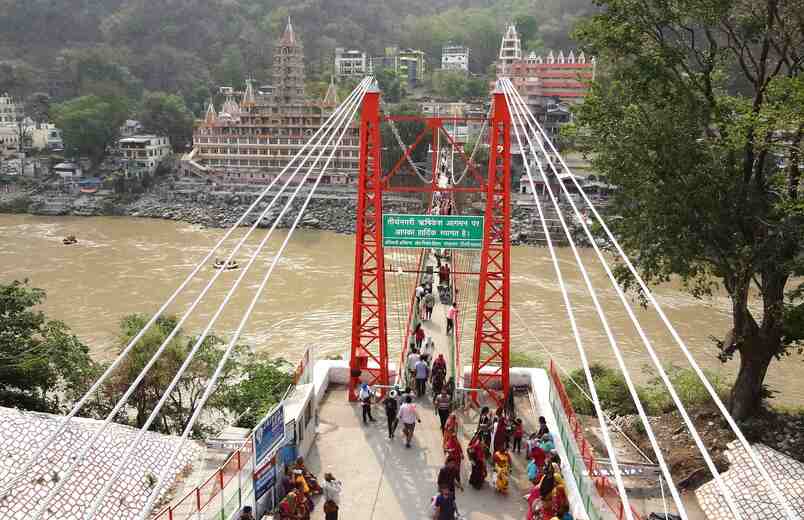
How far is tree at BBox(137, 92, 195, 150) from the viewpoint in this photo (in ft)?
134

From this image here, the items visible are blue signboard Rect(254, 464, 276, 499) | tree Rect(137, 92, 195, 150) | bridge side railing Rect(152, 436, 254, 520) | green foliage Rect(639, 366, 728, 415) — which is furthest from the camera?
tree Rect(137, 92, 195, 150)

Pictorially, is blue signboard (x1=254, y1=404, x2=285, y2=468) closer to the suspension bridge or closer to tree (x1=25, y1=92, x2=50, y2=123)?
the suspension bridge

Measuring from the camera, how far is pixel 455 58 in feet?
190

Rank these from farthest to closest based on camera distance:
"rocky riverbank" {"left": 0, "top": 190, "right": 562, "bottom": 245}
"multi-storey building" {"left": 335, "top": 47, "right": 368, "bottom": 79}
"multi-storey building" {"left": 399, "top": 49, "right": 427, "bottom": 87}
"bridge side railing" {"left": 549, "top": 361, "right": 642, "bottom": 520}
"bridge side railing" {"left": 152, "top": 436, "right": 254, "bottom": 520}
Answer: "multi-storey building" {"left": 399, "top": 49, "right": 427, "bottom": 87}, "multi-storey building" {"left": 335, "top": 47, "right": 368, "bottom": 79}, "rocky riverbank" {"left": 0, "top": 190, "right": 562, "bottom": 245}, "bridge side railing" {"left": 549, "top": 361, "right": 642, "bottom": 520}, "bridge side railing" {"left": 152, "top": 436, "right": 254, "bottom": 520}

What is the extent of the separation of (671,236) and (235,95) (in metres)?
45.4

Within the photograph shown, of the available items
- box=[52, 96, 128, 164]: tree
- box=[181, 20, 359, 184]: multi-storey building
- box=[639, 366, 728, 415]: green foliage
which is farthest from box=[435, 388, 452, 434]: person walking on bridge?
box=[52, 96, 128, 164]: tree

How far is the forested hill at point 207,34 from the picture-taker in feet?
176

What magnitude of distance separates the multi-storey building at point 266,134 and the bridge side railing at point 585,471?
104 feet

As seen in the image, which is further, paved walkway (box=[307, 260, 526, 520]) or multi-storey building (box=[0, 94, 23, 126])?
multi-storey building (box=[0, 94, 23, 126])

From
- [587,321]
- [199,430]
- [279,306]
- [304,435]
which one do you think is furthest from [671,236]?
[279,306]

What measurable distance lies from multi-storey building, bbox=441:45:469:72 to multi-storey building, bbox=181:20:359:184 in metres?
21.2

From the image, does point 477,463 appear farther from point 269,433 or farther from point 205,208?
point 205,208

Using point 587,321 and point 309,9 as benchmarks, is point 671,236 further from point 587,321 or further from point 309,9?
point 309,9

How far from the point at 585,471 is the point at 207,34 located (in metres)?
61.7
